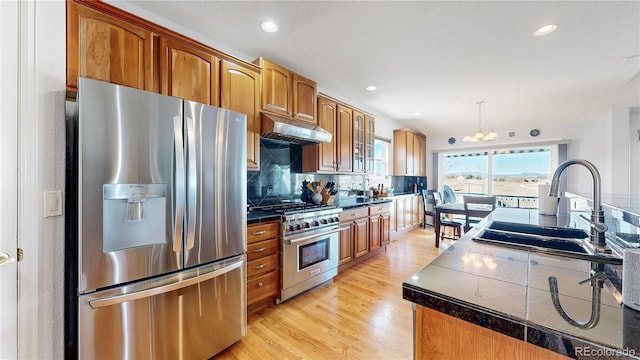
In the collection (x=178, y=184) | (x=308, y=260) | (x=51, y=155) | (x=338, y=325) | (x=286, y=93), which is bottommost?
(x=338, y=325)

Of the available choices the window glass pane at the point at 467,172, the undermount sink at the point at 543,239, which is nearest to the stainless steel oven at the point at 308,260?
the undermount sink at the point at 543,239

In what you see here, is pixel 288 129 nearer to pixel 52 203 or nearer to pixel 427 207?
pixel 52 203

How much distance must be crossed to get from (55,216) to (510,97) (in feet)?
17.1

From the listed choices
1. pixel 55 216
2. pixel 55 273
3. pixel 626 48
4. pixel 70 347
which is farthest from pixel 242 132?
pixel 626 48

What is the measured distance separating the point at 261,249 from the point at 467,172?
5.71 meters

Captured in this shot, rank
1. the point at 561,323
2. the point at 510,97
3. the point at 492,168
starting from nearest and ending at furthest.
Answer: the point at 561,323 < the point at 510,97 < the point at 492,168

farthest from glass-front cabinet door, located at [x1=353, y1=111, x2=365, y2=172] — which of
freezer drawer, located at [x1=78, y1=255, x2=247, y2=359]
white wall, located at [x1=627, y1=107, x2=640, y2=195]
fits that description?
white wall, located at [x1=627, y1=107, x2=640, y2=195]

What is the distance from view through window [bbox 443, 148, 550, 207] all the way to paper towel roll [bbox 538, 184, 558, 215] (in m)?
4.36

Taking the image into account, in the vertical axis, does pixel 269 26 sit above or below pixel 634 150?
above

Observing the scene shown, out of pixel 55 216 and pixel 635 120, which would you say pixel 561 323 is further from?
pixel 635 120

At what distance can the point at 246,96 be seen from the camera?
89.4 inches

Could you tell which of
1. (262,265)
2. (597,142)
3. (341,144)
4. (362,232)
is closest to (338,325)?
(262,265)

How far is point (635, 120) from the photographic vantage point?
13.2 feet

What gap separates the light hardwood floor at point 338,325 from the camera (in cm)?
172
